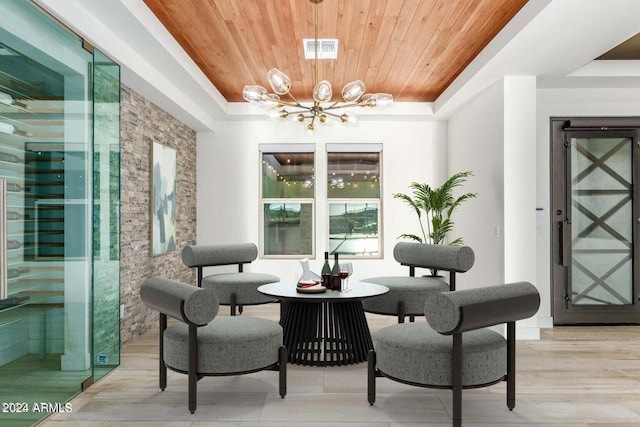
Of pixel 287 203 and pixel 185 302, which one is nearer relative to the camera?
pixel 185 302

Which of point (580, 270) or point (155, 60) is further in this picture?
point (580, 270)

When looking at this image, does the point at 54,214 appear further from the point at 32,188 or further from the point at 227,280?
the point at 227,280

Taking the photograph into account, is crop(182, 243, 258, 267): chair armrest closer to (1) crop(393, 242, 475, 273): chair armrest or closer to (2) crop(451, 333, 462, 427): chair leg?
(1) crop(393, 242, 475, 273): chair armrest

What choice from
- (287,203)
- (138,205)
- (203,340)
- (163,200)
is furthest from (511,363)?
(287,203)

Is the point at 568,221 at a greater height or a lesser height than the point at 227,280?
greater

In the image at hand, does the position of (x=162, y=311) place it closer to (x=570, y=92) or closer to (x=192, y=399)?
(x=192, y=399)

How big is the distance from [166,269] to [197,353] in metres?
2.81

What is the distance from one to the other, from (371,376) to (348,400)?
26 centimetres

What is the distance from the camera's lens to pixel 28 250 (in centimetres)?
249

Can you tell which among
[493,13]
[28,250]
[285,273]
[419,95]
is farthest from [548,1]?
[285,273]

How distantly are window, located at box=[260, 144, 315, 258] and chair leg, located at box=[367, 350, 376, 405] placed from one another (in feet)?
12.7

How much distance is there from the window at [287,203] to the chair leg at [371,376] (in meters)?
3.88

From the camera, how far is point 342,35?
391 centimetres

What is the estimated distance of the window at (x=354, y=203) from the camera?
659 centimetres
